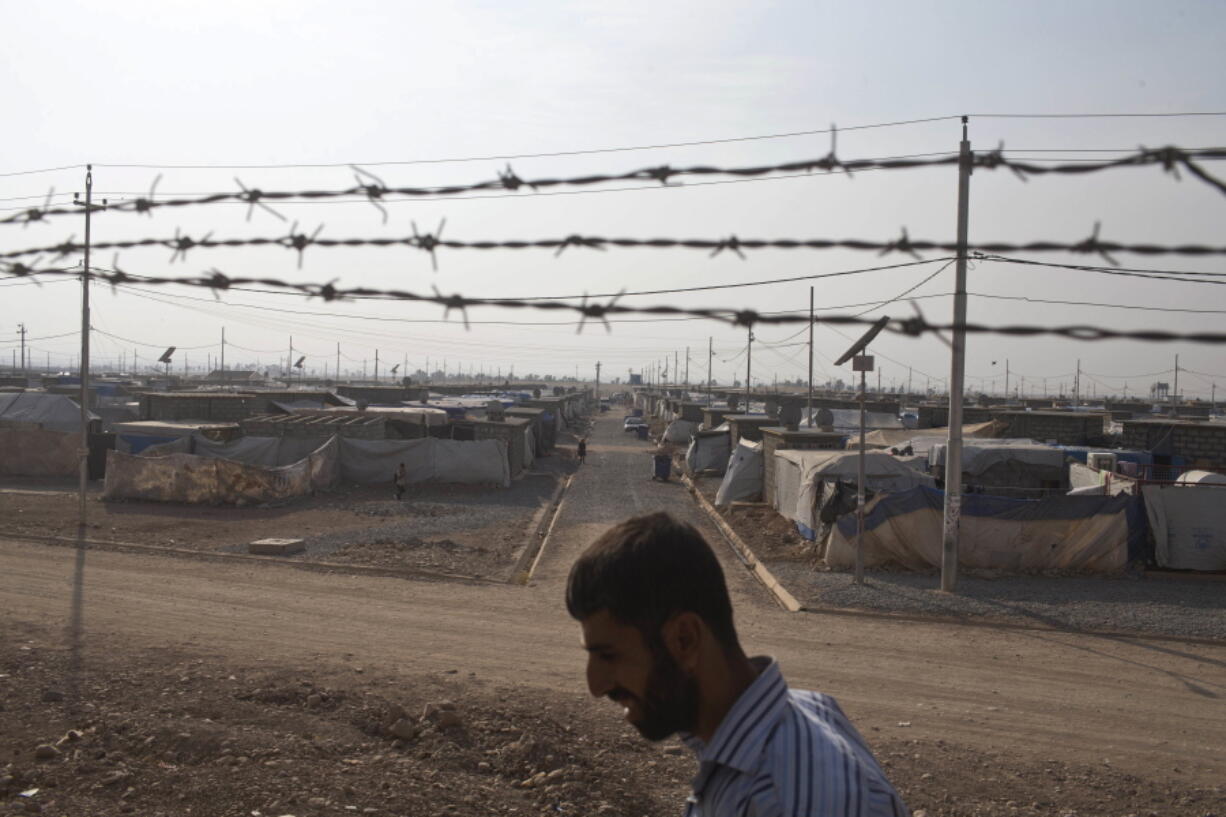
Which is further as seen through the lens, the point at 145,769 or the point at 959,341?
the point at 959,341

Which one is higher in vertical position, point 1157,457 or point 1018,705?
point 1157,457

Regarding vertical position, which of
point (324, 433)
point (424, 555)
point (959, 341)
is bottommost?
point (424, 555)

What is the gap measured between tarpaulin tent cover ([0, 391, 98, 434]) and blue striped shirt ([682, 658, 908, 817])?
40.1 m

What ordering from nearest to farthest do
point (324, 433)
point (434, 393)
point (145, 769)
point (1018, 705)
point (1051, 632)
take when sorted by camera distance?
point (145, 769), point (1018, 705), point (1051, 632), point (324, 433), point (434, 393)

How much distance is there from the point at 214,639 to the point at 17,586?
17.3 feet

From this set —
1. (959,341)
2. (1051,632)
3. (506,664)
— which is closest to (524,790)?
(506,664)

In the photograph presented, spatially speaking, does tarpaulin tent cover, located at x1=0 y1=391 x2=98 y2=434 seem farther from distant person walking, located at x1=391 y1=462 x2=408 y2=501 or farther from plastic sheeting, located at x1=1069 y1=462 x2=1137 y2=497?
plastic sheeting, located at x1=1069 y1=462 x2=1137 y2=497

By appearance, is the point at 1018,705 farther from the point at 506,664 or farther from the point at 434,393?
the point at 434,393

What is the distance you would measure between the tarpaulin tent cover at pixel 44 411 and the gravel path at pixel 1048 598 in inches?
1251

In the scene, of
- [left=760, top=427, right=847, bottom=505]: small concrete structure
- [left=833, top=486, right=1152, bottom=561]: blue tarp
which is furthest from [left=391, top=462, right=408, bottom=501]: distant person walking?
[left=833, top=486, right=1152, bottom=561]: blue tarp

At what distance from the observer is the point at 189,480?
2456cm

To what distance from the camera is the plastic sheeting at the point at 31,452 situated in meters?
31.0

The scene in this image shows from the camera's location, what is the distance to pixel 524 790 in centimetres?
684

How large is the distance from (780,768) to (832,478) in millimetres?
19047
